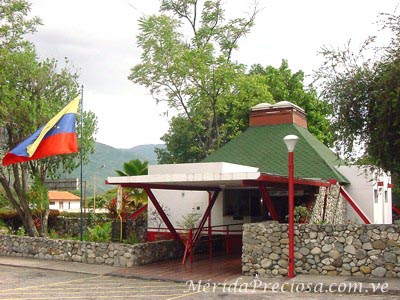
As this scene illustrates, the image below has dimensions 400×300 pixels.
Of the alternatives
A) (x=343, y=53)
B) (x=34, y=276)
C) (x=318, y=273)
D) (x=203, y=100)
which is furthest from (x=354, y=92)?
(x=203, y=100)

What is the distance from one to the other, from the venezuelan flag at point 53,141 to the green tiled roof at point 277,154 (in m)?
7.89

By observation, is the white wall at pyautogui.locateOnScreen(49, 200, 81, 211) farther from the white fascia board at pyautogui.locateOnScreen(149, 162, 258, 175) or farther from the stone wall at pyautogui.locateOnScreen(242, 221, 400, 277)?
the stone wall at pyautogui.locateOnScreen(242, 221, 400, 277)

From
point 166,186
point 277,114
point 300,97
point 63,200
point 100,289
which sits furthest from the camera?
point 63,200

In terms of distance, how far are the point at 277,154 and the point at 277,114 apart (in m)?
2.88

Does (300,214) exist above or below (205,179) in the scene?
below

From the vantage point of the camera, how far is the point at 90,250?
17.5m

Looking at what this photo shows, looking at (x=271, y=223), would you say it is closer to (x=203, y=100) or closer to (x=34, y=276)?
(x=34, y=276)

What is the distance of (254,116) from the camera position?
25.5 meters

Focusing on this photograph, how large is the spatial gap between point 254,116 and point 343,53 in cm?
1163

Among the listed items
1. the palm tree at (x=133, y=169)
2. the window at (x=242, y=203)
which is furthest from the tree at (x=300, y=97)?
the window at (x=242, y=203)

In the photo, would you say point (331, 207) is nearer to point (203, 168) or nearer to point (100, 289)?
point (203, 168)

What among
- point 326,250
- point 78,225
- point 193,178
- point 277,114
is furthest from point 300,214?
point 78,225

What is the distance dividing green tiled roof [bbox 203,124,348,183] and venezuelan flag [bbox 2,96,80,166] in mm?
7891

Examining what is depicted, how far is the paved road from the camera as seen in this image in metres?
11.8
